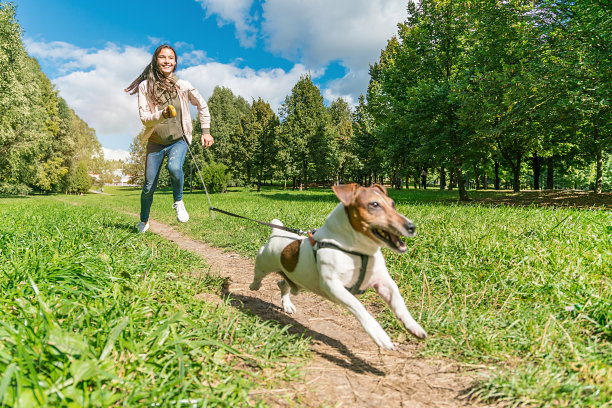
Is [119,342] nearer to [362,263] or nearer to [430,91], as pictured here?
[362,263]

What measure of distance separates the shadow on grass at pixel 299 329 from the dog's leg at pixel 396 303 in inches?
15.6

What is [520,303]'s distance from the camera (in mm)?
2783

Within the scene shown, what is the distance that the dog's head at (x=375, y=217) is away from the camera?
6.59 feet

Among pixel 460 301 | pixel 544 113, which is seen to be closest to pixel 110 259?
pixel 460 301

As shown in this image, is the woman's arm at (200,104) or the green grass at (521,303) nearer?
the green grass at (521,303)

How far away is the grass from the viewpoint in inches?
71.4

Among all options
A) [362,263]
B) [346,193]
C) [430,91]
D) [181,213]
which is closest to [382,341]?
[362,263]

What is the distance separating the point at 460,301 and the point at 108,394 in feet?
9.61

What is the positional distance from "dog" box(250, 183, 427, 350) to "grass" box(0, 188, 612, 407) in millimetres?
567

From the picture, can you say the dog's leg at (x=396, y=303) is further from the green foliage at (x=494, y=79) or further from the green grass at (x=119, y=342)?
the green foliage at (x=494, y=79)

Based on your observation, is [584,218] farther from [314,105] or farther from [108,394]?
[314,105]

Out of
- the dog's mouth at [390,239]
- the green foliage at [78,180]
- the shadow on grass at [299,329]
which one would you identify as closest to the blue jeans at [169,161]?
the shadow on grass at [299,329]

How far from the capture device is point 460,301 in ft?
10.0

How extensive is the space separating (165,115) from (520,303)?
15.9 ft
